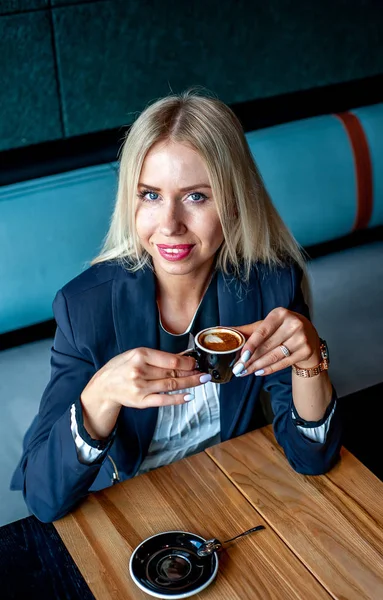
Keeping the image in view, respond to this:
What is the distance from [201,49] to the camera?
2.75 m

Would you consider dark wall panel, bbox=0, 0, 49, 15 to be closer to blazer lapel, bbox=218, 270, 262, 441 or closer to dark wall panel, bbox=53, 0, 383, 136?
dark wall panel, bbox=53, 0, 383, 136

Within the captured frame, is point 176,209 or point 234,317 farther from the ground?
point 176,209

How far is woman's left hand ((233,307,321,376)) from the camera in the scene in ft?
4.83

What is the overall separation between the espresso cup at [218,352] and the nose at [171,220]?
0.26m

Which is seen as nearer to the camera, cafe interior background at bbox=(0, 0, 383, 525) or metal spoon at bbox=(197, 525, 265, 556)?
metal spoon at bbox=(197, 525, 265, 556)

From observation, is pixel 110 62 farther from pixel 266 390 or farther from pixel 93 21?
pixel 266 390

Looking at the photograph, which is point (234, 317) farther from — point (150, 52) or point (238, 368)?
point (150, 52)

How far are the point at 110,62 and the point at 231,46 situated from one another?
49 cm

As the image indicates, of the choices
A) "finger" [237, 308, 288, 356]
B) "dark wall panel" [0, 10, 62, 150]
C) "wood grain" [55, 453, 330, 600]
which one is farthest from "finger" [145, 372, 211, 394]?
"dark wall panel" [0, 10, 62, 150]

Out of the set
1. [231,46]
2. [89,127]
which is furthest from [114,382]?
[231,46]

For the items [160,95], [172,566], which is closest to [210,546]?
[172,566]

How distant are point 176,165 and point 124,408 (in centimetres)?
55

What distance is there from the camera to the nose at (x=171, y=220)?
5.17 feet

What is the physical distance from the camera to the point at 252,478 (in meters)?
1.52
